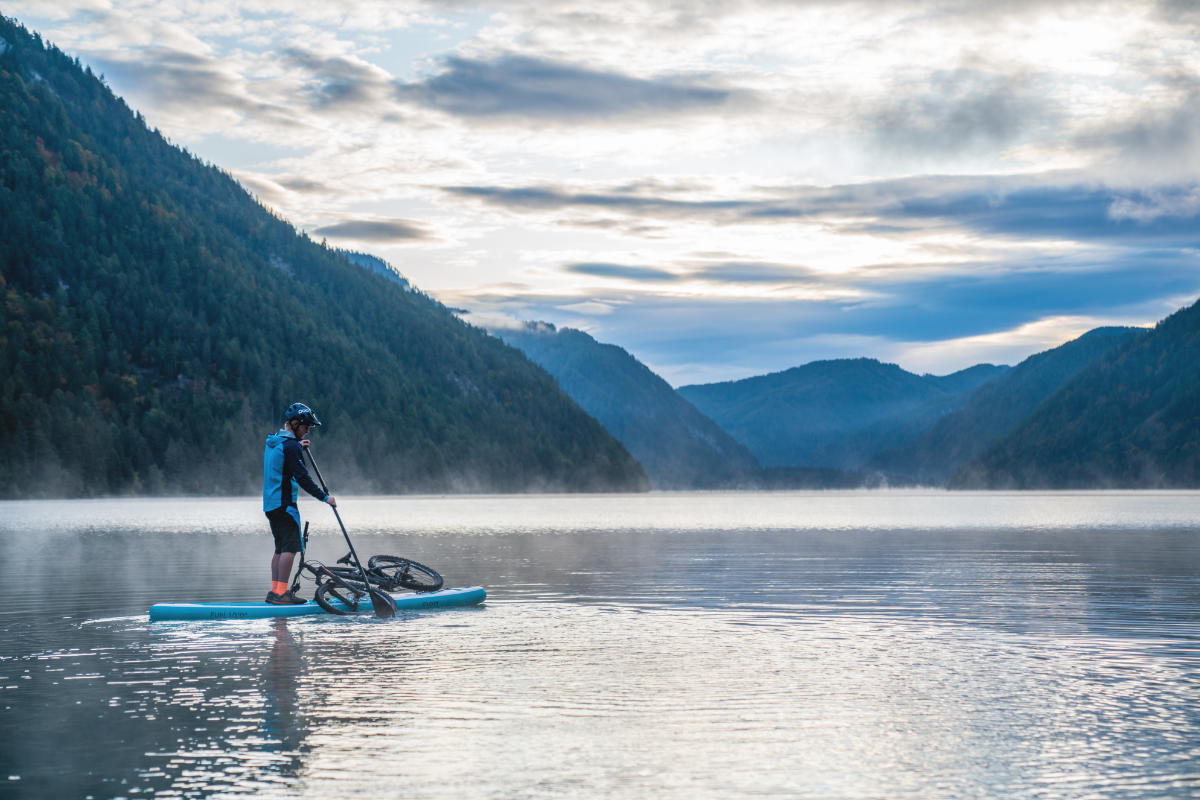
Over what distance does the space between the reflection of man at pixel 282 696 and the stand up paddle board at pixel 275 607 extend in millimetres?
1443

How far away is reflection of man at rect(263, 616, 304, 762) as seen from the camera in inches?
575

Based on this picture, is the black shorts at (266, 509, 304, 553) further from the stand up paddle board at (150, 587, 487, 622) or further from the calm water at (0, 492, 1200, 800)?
the calm water at (0, 492, 1200, 800)

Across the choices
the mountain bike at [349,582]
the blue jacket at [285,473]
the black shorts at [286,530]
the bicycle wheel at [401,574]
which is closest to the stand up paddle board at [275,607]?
the mountain bike at [349,582]

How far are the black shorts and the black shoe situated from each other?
114cm

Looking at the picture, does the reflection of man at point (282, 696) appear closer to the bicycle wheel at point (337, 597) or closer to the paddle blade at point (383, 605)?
the bicycle wheel at point (337, 597)

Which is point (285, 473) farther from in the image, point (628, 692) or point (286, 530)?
point (628, 692)

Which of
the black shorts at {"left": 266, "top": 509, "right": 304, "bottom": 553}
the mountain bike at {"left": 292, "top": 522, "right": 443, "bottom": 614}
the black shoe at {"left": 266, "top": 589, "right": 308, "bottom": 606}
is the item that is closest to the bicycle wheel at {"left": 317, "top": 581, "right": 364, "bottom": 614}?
the mountain bike at {"left": 292, "top": 522, "right": 443, "bottom": 614}

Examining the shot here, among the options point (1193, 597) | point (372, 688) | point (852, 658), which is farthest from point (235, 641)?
point (1193, 597)

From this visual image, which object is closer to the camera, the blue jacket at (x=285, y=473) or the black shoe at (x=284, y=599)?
the blue jacket at (x=285, y=473)

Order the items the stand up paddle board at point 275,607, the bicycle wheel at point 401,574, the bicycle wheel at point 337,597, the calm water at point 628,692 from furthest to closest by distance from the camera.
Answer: the bicycle wheel at point 401,574 → the bicycle wheel at point 337,597 → the stand up paddle board at point 275,607 → the calm water at point 628,692

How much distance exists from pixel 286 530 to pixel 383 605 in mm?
2898

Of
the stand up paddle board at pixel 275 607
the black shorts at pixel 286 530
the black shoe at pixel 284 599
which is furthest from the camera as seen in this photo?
the black shoe at pixel 284 599

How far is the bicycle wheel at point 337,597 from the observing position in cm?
2795

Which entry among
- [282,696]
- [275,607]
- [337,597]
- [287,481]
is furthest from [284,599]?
[282,696]
